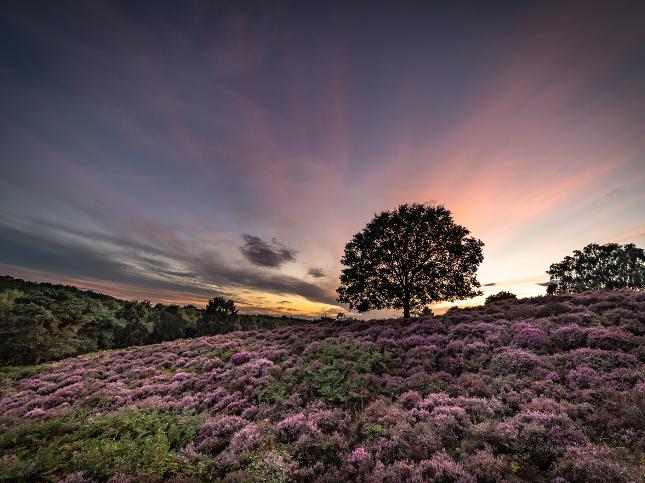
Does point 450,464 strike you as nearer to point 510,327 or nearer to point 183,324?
point 510,327

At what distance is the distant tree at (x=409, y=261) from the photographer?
30641 millimetres

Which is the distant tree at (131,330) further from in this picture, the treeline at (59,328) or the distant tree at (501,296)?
the distant tree at (501,296)

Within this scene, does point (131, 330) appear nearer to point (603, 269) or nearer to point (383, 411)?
point (383, 411)

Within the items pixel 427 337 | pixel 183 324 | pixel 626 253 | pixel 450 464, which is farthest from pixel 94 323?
pixel 626 253

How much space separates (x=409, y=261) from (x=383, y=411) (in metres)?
22.8

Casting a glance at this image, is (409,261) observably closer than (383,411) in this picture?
No

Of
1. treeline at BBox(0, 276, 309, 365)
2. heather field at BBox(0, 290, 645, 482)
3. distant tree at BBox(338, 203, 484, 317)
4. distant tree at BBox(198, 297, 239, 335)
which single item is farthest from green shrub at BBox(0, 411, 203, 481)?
distant tree at BBox(198, 297, 239, 335)

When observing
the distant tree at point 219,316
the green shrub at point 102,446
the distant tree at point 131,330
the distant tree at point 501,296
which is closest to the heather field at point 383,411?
the green shrub at point 102,446

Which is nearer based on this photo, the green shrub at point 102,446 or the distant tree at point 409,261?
the green shrub at point 102,446

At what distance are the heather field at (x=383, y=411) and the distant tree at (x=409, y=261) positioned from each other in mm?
9654

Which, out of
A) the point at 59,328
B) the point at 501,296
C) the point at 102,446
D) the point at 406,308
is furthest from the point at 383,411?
the point at 59,328

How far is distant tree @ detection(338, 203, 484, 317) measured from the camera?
30.6 meters

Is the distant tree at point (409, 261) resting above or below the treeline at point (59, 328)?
above

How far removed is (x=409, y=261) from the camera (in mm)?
31812
